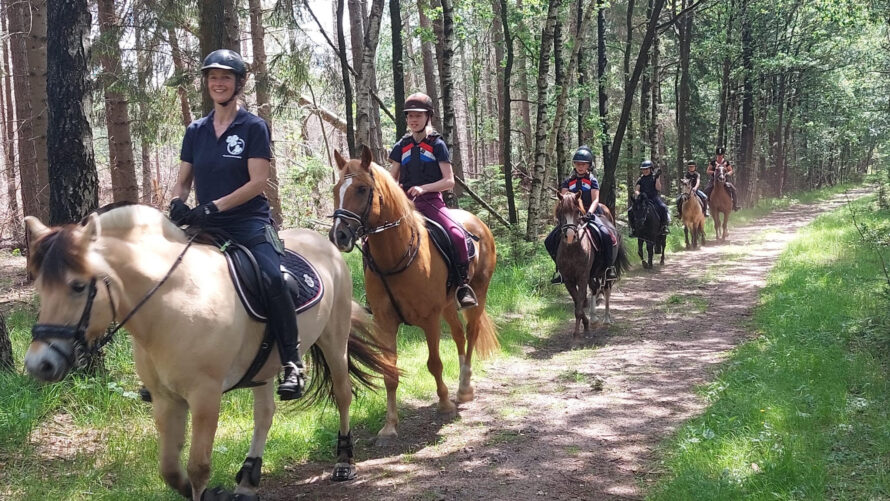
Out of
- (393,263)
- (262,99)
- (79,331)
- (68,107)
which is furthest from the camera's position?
(262,99)

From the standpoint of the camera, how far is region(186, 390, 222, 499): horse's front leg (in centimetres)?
367

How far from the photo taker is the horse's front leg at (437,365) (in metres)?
6.70

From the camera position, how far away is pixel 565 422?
252 inches

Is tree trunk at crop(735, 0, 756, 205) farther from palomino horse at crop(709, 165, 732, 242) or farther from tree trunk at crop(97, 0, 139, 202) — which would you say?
tree trunk at crop(97, 0, 139, 202)

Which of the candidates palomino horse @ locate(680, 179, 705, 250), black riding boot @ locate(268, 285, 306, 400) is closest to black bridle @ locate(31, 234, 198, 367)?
black riding boot @ locate(268, 285, 306, 400)

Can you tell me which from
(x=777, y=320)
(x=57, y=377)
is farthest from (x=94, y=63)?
(x=777, y=320)

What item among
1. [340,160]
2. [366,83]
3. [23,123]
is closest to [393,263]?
[340,160]

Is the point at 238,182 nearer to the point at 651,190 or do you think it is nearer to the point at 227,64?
the point at 227,64

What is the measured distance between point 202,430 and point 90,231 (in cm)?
126

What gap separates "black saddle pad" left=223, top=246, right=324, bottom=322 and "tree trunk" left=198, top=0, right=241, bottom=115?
18.1 ft

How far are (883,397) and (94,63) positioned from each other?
45.0ft

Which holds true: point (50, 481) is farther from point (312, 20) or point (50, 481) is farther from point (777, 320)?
point (312, 20)

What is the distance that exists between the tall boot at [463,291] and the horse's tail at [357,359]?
1.31 metres

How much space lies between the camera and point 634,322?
11.2 meters
